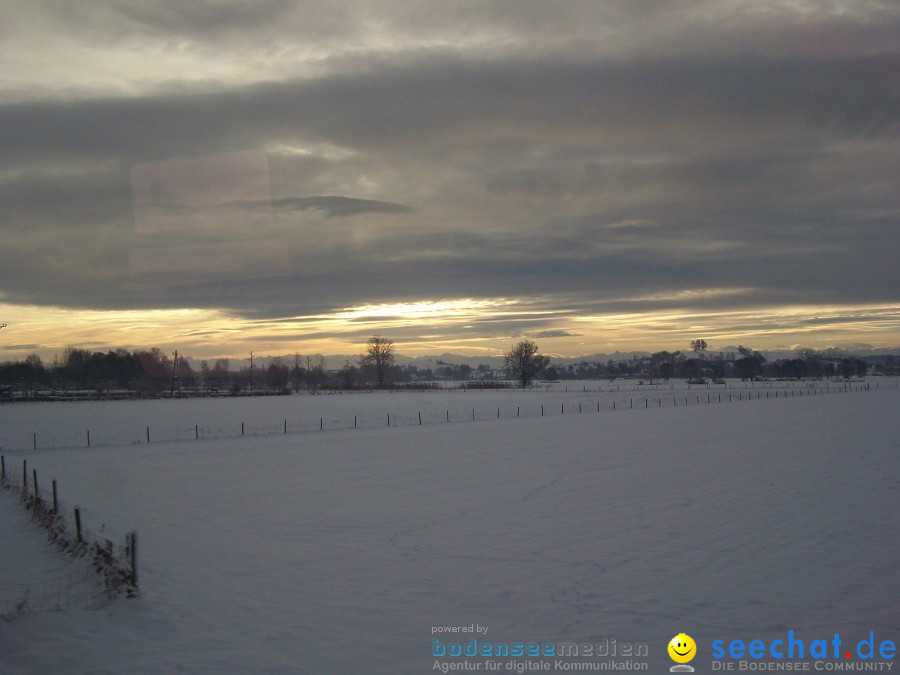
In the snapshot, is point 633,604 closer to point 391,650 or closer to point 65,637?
point 391,650

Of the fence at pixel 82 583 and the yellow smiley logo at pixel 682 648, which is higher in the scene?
the fence at pixel 82 583

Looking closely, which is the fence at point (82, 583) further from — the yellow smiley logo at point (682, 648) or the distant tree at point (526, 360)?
the distant tree at point (526, 360)

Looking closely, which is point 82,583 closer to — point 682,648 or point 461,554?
point 461,554

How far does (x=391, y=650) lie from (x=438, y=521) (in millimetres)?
7367

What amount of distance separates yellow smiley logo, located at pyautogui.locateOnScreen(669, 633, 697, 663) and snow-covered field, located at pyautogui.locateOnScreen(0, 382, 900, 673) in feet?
0.43

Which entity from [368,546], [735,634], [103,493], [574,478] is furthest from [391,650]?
[103,493]

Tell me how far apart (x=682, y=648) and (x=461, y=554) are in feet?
17.4

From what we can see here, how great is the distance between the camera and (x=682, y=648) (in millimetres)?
8461

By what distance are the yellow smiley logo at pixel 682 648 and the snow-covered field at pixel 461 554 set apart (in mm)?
130

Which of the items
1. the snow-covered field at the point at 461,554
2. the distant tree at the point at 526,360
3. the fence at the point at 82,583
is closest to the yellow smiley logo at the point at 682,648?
the snow-covered field at the point at 461,554

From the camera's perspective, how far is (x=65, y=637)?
340 inches

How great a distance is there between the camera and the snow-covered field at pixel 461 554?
347 inches

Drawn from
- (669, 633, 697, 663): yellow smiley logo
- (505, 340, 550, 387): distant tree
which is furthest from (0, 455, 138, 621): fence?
(505, 340, 550, 387): distant tree

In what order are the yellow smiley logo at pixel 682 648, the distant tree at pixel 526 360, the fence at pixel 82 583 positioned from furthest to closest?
the distant tree at pixel 526 360, the fence at pixel 82 583, the yellow smiley logo at pixel 682 648
